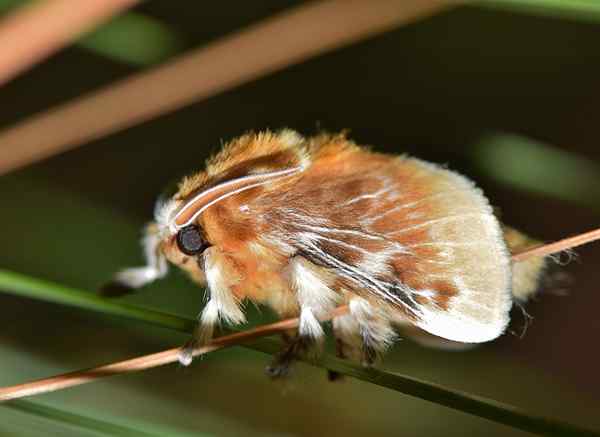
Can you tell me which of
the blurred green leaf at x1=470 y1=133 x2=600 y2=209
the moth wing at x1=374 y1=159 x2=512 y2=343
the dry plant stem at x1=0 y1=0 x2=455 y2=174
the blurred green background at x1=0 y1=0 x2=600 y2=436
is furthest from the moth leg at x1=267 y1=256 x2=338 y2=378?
the blurred green leaf at x1=470 y1=133 x2=600 y2=209

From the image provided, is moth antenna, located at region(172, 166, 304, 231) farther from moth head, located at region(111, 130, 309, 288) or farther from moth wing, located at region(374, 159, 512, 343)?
moth wing, located at region(374, 159, 512, 343)

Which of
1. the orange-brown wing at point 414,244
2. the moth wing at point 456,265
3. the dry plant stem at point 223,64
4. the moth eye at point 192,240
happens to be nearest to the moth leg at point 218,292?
the moth eye at point 192,240

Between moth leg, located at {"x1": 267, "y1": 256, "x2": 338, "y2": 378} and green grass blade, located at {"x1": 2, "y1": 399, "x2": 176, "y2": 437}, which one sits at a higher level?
moth leg, located at {"x1": 267, "y1": 256, "x2": 338, "y2": 378}

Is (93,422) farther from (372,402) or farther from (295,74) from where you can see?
(295,74)

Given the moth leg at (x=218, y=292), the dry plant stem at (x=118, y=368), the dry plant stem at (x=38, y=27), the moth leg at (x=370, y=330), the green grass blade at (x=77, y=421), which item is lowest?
the green grass blade at (x=77, y=421)

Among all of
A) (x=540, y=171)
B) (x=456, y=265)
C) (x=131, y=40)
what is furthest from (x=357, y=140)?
(x=456, y=265)

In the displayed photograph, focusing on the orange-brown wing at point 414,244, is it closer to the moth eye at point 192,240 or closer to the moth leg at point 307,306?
the moth leg at point 307,306

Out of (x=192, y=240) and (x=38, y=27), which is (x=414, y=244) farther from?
(x=38, y=27)
